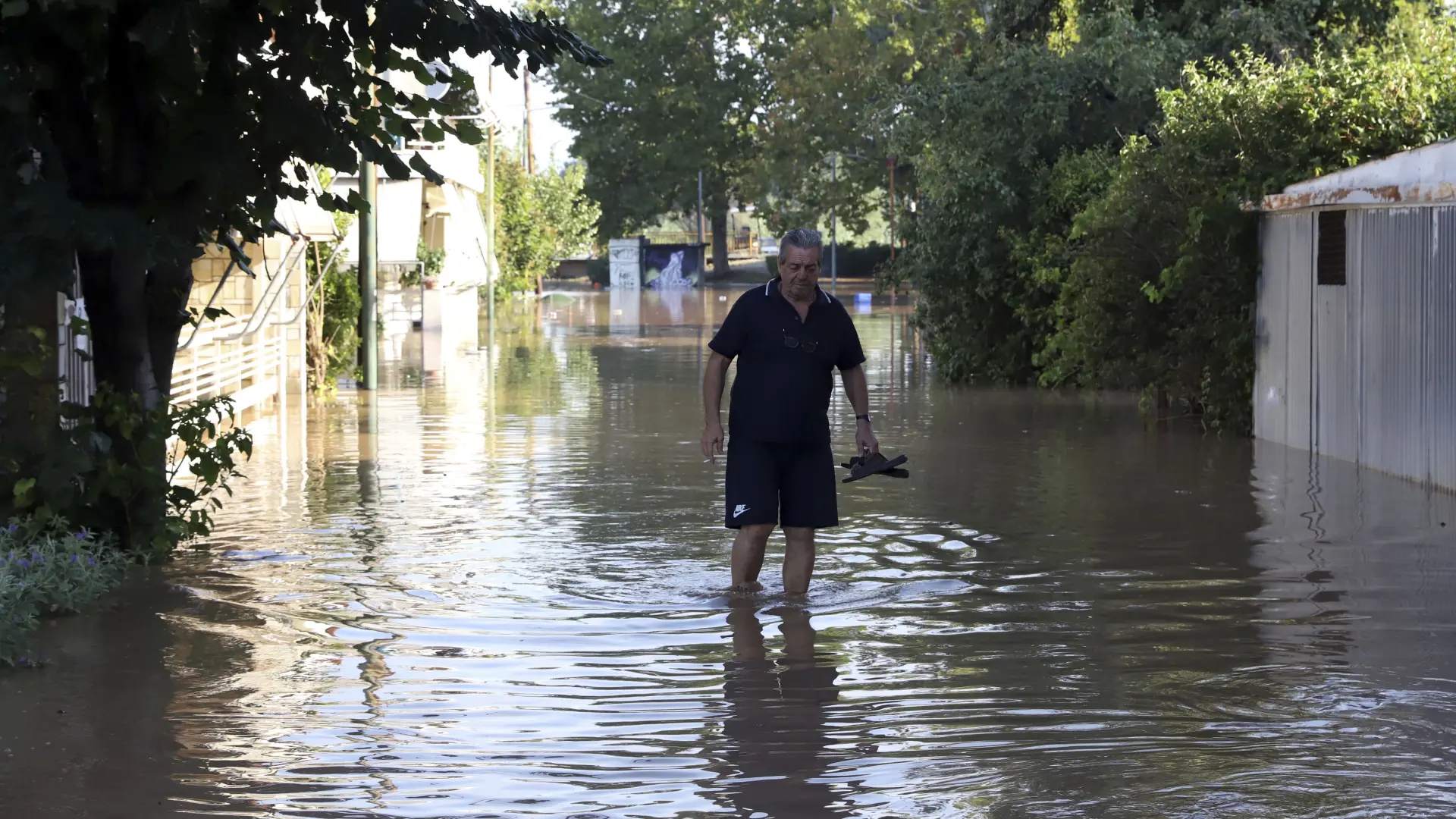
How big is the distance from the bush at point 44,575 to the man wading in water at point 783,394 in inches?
114

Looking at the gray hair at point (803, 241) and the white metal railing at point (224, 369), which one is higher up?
the gray hair at point (803, 241)

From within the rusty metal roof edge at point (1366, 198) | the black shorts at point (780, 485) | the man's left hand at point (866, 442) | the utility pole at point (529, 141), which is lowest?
the black shorts at point (780, 485)

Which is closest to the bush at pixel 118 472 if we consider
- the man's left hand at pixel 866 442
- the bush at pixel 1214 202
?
the man's left hand at pixel 866 442

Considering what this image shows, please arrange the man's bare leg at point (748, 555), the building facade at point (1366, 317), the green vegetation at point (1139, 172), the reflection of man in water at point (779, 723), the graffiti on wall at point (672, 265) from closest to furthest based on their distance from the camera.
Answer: the reflection of man in water at point (779, 723), the man's bare leg at point (748, 555), the building facade at point (1366, 317), the green vegetation at point (1139, 172), the graffiti on wall at point (672, 265)

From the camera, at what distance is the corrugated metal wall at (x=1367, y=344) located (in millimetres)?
13133

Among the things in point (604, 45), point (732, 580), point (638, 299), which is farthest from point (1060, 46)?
Result: point (604, 45)

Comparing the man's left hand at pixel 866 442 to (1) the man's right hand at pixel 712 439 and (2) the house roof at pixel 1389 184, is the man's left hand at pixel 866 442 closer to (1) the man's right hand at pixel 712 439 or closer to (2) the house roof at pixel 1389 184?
(1) the man's right hand at pixel 712 439

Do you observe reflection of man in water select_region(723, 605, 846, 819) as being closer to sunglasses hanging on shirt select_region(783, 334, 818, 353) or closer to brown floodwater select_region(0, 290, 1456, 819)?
brown floodwater select_region(0, 290, 1456, 819)

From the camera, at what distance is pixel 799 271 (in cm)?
860

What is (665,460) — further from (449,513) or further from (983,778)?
(983,778)

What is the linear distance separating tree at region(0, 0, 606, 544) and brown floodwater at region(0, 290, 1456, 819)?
150cm

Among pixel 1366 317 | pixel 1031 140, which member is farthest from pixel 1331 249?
pixel 1031 140

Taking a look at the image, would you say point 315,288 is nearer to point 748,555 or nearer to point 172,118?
point 172,118

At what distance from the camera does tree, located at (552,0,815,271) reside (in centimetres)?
8594
